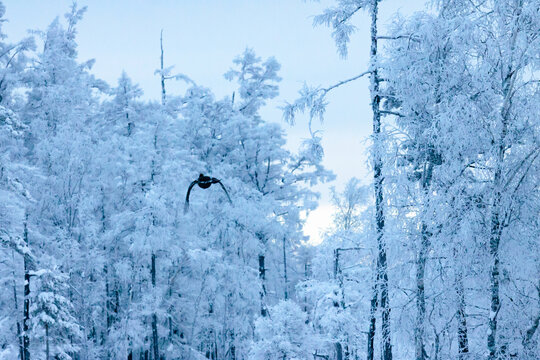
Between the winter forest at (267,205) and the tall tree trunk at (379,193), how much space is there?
51 mm

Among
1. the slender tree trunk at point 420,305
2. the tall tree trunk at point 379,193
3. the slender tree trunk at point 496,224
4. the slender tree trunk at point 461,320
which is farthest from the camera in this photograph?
the tall tree trunk at point 379,193

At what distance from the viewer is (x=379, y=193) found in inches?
403

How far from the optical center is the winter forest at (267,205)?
812 centimetres

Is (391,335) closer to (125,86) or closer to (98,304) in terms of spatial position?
(98,304)

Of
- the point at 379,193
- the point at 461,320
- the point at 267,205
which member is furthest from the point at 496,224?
the point at 267,205

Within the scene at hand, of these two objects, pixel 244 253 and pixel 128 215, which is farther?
pixel 244 253

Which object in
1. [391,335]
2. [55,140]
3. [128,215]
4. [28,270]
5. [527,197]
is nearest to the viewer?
[527,197]

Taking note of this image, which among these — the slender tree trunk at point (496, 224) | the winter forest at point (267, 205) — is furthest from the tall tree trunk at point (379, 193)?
the slender tree trunk at point (496, 224)

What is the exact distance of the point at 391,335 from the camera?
392 inches

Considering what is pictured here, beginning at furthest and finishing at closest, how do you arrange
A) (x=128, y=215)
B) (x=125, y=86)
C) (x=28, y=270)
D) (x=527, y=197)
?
(x=125, y=86) → (x=128, y=215) → (x=28, y=270) → (x=527, y=197)

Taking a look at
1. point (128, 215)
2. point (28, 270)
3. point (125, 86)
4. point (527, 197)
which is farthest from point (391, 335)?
point (125, 86)

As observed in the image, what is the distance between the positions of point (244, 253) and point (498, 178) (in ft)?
45.8

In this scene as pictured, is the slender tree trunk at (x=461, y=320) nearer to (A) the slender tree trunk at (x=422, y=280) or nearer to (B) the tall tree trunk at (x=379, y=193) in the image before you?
(A) the slender tree trunk at (x=422, y=280)

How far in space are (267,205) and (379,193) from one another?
956 cm
